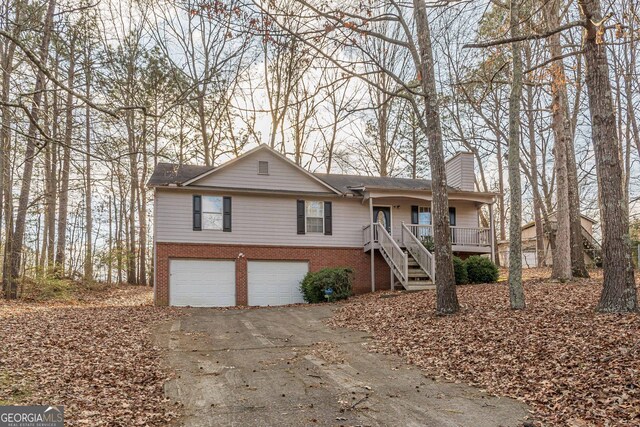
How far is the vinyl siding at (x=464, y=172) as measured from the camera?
19.7 metres

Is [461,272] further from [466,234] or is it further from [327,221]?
[327,221]

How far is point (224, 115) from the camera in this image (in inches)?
880

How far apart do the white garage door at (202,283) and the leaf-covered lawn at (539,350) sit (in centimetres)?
650

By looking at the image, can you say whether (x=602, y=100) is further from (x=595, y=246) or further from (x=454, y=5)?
(x=595, y=246)

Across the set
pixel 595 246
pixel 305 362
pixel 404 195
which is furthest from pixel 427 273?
pixel 595 246

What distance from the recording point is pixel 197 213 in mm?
15805

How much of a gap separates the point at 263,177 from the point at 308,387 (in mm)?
11838

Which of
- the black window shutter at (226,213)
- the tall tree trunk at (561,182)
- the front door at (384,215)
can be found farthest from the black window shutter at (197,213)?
the tall tree trunk at (561,182)

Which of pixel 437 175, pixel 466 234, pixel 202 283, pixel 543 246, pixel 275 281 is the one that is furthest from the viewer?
pixel 543 246

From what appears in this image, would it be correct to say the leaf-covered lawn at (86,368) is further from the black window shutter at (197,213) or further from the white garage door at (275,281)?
the white garage door at (275,281)

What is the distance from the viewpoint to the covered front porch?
637 inches

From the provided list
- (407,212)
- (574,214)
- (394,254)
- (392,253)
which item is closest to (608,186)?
(574,214)

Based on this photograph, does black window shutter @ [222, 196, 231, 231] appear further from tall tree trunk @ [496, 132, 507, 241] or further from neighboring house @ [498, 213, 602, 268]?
neighboring house @ [498, 213, 602, 268]

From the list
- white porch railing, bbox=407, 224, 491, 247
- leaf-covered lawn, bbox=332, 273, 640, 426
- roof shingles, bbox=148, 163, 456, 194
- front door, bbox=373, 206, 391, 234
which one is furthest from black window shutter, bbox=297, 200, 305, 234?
leaf-covered lawn, bbox=332, 273, 640, 426
